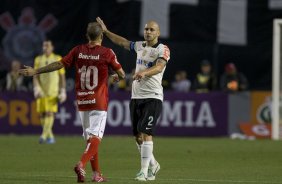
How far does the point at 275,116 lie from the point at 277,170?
1048 centimetres

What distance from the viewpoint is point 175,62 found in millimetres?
29016

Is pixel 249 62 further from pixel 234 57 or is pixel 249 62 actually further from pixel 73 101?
pixel 73 101

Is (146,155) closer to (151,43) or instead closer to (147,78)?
(147,78)

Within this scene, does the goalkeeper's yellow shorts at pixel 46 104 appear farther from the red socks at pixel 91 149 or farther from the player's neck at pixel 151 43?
the red socks at pixel 91 149

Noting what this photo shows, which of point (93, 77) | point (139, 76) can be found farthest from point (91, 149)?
point (139, 76)

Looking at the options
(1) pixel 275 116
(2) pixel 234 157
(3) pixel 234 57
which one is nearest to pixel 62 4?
(3) pixel 234 57

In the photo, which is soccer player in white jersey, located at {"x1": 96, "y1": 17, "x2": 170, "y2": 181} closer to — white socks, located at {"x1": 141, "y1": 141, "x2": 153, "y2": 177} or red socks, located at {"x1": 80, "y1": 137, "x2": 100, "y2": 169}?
white socks, located at {"x1": 141, "y1": 141, "x2": 153, "y2": 177}

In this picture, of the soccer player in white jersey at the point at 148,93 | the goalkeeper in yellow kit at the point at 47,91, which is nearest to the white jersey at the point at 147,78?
the soccer player in white jersey at the point at 148,93

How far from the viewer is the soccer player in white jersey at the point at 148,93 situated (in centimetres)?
1357

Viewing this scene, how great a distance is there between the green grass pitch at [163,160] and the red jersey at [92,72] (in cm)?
116

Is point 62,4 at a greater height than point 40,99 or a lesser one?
greater

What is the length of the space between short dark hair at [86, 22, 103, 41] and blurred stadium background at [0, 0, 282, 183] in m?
7.05

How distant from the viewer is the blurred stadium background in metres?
24.8

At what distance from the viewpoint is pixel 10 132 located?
27.0 meters
